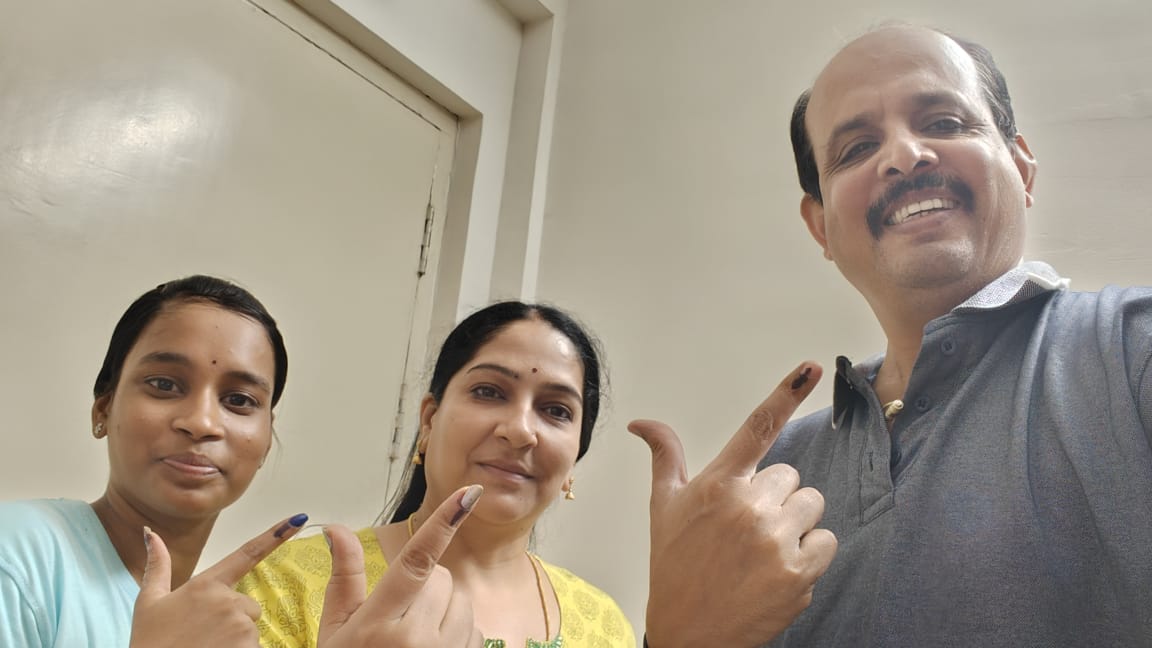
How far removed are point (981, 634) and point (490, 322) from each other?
32.0 inches

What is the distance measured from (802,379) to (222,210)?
129 cm

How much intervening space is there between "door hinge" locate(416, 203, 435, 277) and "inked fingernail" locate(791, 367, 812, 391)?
145 centimetres

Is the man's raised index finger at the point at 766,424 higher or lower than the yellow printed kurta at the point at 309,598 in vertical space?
higher

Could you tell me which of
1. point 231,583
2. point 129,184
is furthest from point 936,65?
point 129,184

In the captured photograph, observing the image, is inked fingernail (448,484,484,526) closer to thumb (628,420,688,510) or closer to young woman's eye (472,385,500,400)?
thumb (628,420,688,510)

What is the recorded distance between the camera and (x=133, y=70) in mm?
1464

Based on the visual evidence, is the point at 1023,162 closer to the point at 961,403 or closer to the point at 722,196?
the point at 961,403

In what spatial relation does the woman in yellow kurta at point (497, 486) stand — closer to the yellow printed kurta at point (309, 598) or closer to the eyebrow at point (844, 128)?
the yellow printed kurta at point (309, 598)

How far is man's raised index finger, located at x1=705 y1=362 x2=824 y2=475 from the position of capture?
2.29ft

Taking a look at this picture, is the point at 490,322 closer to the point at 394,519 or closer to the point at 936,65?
the point at 394,519

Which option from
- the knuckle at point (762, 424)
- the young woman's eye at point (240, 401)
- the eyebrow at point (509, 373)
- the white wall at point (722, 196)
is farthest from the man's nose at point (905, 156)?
the young woman's eye at point (240, 401)

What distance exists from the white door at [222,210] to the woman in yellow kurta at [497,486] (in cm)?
50

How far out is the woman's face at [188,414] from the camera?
3.46ft

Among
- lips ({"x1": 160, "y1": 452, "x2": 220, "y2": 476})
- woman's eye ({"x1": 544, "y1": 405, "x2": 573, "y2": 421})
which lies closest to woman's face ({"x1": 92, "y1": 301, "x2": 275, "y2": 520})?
lips ({"x1": 160, "y1": 452, "x2": 220, "y2": 476})
